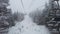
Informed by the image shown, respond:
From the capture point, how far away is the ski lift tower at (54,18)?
76.9 inches

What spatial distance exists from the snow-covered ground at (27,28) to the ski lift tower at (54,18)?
78mm

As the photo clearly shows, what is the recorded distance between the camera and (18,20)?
199 centimetres

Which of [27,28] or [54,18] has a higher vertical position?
[54,18]

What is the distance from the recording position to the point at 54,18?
1.97 meters

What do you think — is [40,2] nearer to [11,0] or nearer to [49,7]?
[49,7]

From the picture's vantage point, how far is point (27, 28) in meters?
1.97

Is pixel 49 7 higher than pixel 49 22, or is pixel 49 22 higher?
pixel 49 7

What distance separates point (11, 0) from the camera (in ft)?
6.68

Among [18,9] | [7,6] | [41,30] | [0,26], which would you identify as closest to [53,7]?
[41,30]

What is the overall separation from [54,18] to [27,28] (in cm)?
37

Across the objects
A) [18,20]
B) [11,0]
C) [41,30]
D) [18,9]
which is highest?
[11,0]

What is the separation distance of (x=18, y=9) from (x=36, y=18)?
265 millimetres

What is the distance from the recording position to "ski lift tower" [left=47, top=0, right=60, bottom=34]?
1.95 metres

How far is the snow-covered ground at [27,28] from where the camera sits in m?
1.95
